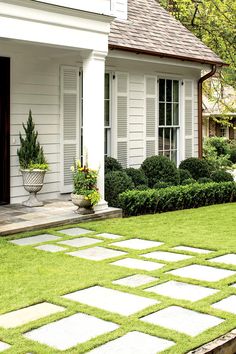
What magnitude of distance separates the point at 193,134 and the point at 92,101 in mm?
5538

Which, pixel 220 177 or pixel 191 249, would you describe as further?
pixel 220 177

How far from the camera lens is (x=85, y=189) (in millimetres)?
9867

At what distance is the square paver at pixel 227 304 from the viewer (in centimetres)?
539

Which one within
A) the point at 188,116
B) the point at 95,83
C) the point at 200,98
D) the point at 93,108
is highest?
the point at 200,98

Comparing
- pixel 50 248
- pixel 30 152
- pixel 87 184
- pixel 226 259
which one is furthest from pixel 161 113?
pixel 226 259

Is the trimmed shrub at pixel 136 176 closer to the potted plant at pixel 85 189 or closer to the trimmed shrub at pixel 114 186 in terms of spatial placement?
the trimmed shrub at pixel 114 186

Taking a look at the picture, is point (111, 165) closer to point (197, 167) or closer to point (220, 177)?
point (197, 167)

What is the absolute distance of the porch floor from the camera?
900 cm

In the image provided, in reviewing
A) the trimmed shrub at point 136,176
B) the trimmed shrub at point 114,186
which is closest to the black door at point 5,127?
the trimmed shrub at point 114,186

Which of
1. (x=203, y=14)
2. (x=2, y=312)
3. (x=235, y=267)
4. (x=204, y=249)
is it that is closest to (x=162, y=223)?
(x=204, y=249)

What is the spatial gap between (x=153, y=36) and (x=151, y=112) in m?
1.80

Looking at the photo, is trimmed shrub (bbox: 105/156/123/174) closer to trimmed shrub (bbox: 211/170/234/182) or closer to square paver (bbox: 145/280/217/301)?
trimmed shrub (bbox: 211/170/234/182)

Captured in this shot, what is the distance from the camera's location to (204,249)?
26.2 feet

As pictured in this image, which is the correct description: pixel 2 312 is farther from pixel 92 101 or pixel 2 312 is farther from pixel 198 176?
pixel 198 176
